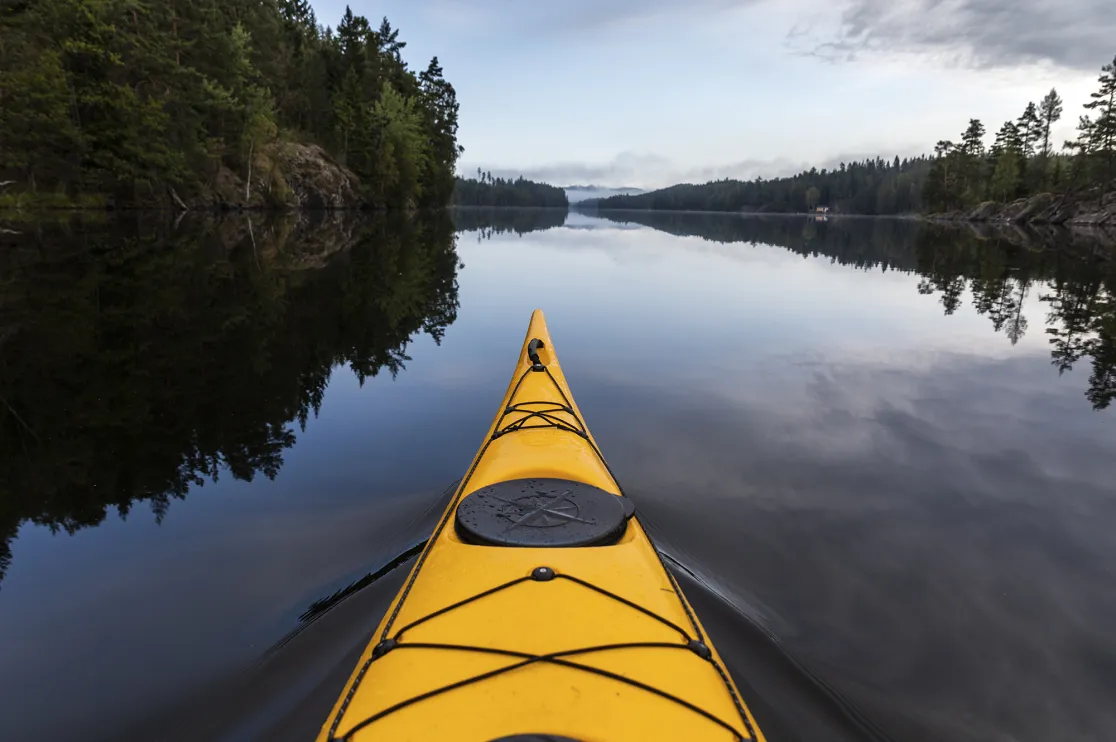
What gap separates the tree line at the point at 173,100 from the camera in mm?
25188

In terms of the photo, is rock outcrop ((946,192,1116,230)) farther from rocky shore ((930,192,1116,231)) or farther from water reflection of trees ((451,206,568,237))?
water reflection of trees ((451,206,568,237))

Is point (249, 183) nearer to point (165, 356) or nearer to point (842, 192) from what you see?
point (165, 356)

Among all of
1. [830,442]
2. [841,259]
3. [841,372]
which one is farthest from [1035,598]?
[841,259]

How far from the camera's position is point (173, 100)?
97.6 feet

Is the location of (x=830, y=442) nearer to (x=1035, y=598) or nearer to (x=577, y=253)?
(x=1035, y=598)

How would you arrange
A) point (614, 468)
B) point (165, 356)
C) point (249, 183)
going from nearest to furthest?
point (614, 468) < point (165, 356) < point (249, 183)

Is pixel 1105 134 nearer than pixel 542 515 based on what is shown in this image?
No

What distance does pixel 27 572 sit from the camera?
375cm

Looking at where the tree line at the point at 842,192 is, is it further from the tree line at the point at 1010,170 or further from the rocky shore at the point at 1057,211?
the rocky shore at the point at 1057,211

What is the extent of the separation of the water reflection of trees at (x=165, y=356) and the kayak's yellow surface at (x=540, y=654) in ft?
11.6

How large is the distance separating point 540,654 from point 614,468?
373 centimetres

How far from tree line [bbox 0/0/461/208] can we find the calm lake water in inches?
752

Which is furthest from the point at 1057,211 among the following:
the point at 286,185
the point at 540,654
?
the point at 540,654

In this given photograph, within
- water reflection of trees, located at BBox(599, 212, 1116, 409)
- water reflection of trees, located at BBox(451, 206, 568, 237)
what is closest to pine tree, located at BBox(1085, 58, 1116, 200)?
water reflection of trees, located at BBox(599, 212, 1116, 409)
